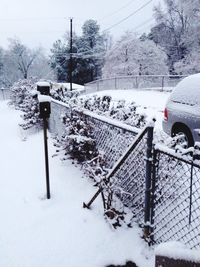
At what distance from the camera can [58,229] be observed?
3.57m

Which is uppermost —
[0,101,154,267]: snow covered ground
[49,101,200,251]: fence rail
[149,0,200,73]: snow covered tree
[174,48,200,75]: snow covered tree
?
[149,0,200,73]: snow covered tree

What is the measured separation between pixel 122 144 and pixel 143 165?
21.4 inches

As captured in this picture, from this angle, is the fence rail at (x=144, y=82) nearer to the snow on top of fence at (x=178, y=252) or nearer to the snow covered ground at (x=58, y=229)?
the snow covered ground at (x=58, y=229)

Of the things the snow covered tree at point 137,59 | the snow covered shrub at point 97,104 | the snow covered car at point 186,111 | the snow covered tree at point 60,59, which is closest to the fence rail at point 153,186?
the snow covered shrub at point 97,104

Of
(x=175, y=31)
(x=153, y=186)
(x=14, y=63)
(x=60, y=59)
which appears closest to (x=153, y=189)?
(x=153, y=186)

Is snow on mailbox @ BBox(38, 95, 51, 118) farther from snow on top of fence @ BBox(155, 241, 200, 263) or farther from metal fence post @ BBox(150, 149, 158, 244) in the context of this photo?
snow on top of fence @ BBox(155, 241, 200, 263)

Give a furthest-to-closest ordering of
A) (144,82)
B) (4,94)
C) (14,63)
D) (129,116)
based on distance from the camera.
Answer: (14,63) < (4,94) < (144,82) < (129,116)

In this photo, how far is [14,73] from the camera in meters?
57.3

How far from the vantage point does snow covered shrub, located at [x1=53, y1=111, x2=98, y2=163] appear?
4875 millimetres

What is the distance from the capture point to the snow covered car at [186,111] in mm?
5688

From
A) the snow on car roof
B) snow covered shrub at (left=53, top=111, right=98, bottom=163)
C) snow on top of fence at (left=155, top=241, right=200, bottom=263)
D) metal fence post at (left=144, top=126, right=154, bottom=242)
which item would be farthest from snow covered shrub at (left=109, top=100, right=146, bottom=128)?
snow on top of fence at (left=155, top=241, right=200, bottom=263)

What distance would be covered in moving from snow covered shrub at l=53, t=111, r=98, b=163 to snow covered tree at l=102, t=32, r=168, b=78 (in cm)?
3009

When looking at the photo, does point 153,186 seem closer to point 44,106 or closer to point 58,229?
point 58,229

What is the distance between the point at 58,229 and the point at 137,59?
33.2 meters
